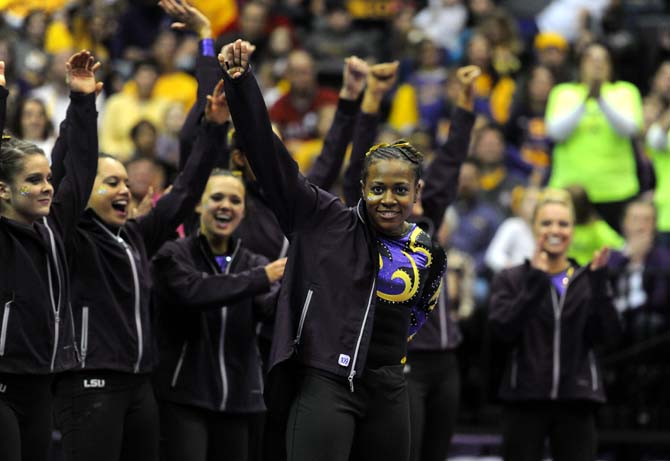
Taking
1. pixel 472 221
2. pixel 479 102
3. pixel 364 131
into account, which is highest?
pixel 479 102

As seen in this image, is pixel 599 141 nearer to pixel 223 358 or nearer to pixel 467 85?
pixel 467 85

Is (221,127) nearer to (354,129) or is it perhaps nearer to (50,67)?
(354,129)

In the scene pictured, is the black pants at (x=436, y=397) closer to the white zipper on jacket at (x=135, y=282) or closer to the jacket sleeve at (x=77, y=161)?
the white zipper on jacket at (x=135, y=282)

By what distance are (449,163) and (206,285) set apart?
72.3 inches

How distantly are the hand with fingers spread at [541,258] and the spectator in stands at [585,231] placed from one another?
2.72 m

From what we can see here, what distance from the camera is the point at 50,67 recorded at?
12.9m

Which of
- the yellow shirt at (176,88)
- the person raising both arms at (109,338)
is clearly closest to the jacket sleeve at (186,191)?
the person raising both arms at (109,338)

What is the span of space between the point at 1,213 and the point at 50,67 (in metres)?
6.97

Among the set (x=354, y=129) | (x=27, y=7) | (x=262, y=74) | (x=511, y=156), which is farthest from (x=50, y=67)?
(x=354, y=129)

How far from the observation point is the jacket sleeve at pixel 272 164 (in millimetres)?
5520

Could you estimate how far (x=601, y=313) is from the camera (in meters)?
7.88

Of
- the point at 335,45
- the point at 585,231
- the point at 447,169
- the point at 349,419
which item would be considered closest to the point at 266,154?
the point at 349,419

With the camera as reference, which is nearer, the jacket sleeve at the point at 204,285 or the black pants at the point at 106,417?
the black pants at the point at 106,417

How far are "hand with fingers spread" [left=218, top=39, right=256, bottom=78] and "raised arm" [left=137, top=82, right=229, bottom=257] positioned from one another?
1.54 meters
